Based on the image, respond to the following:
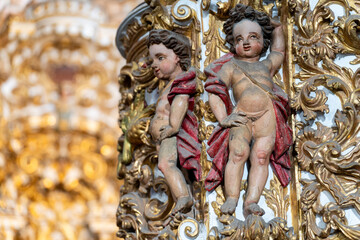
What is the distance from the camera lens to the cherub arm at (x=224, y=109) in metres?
3.62

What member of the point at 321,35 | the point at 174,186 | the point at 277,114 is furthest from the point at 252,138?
the point at 321,35

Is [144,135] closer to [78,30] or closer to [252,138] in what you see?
[252,138]

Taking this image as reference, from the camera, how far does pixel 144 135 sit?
14.2ft

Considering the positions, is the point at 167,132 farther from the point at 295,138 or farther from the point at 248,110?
the point at 295,138

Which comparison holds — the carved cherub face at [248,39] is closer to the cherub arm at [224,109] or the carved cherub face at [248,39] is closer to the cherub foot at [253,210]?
the cherub arm at [224,109]

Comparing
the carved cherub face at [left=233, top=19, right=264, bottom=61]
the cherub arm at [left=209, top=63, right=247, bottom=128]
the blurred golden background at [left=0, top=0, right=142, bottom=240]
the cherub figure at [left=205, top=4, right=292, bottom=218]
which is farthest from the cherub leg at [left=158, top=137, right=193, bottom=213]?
the blurred golden background at [left=0, top=0, right=142, bottom=240]

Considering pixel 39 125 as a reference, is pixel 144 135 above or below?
below

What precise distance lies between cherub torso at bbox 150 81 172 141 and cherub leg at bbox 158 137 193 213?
19cm

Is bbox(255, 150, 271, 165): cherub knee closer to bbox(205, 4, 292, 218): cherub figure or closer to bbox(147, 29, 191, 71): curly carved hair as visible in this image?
bbox(205, 4, 292, 218): cherub figure

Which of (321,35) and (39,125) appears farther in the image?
(39,125)

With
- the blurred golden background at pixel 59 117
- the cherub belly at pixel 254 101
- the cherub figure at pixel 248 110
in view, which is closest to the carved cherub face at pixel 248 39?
the cherub figure at pixel 248 110

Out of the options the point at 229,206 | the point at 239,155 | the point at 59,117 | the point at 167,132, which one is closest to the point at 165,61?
the point at 167,132

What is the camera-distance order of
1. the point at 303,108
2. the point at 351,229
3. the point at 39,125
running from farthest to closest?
1. the point at 39,125
2. the point at 303,108
3. the point at 351,229

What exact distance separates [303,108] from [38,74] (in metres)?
7.40
